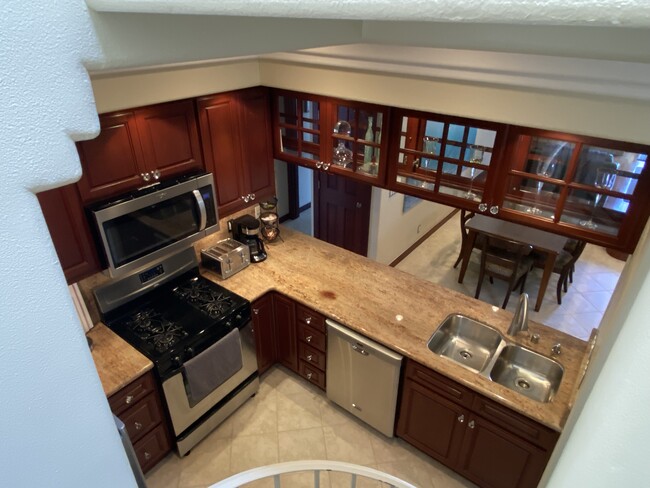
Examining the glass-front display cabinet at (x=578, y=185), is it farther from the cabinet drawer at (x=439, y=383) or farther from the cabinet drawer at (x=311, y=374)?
the cabinet drawer at (x=311, y=374)

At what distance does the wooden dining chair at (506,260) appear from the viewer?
3.96 metres

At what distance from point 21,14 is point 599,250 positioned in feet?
20.5

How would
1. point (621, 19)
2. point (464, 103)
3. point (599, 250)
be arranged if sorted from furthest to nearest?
point (599, 250), point (464, 103), point (621, 19)

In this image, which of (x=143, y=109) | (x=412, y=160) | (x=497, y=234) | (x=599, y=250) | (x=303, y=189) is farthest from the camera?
(x=303, y=189)

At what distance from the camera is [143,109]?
225 cm

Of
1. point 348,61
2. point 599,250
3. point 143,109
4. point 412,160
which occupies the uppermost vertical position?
point 348,61

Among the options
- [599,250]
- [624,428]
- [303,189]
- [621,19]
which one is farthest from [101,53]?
[599,250]

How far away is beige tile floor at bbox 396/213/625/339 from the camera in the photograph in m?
4.09

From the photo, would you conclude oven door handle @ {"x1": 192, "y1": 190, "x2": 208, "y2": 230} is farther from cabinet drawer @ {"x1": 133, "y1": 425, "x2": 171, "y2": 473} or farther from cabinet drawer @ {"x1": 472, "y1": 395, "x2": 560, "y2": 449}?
cabinet drawer @ {"x1": 472, "y1": 395, "x2": 560, "y2": 449}

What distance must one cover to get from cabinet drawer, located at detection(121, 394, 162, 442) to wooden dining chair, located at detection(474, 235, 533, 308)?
321cm

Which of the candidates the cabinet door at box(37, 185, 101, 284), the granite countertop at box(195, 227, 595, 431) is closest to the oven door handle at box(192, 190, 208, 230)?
the granite countertop at box(195, 227, 595, 431)

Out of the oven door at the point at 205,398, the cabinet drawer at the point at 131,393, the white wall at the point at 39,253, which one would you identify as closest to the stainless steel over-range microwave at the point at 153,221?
the cabinet drawer at the point at 131,393

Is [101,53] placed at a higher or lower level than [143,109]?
higher

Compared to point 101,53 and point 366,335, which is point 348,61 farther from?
point 101,53
